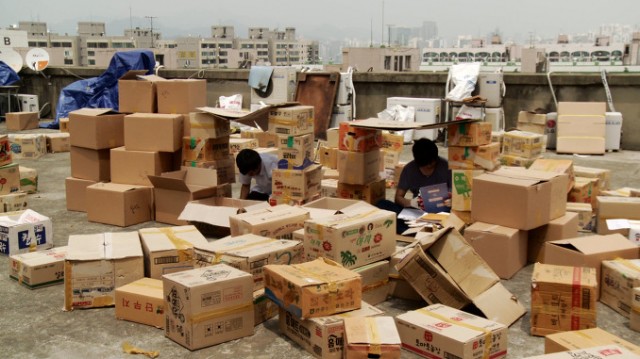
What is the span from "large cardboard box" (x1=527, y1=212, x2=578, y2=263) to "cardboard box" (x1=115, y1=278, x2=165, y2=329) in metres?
2.63

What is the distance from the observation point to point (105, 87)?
12.3 m

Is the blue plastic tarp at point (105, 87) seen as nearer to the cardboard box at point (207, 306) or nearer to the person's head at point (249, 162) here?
the person's head at point (249, 162)

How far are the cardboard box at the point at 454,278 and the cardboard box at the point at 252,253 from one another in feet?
2.22

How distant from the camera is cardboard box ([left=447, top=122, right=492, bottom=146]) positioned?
17.0 feet

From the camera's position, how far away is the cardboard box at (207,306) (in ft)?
10.8

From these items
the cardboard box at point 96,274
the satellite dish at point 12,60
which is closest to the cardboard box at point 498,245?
the cardboard box at point 96,274

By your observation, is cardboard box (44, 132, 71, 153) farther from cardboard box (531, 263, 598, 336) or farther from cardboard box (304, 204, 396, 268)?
cardboard box (531, 263, 598, 336)

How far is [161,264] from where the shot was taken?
4098 millimetres

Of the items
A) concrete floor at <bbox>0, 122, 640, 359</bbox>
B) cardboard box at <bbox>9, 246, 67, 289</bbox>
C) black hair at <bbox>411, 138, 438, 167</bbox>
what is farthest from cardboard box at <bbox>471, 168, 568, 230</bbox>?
cardboard box at <bbox>9, 246, 67, 289</bbox>

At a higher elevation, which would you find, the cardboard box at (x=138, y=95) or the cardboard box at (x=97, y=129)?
the cardboard box at (x=138, y=95)

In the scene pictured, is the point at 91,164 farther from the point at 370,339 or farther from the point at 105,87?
the point at 105,87

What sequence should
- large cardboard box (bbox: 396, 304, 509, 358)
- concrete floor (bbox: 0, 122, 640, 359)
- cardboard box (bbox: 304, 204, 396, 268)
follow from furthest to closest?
1. cardboard box (bbox: 304, 204, 396, 268)
2. concrete floor (bbox: 0, 122, 640, 359)
3. large cardboard box (bbox: 396, 304, 509, 358)

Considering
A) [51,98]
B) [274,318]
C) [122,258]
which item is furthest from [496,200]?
[51,98]

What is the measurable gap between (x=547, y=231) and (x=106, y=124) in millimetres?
4129
